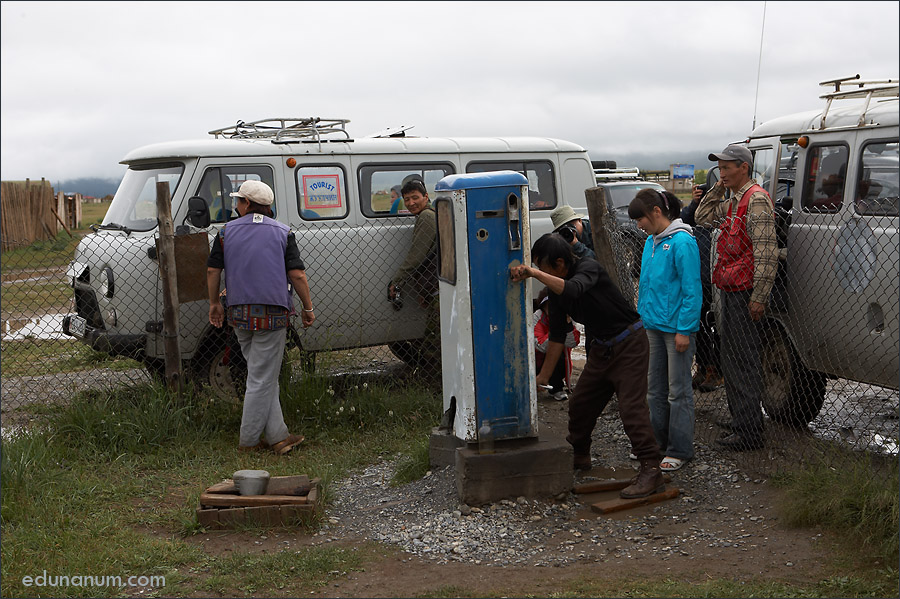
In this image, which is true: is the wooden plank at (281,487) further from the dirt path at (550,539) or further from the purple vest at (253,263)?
the purple vest at (253,263)

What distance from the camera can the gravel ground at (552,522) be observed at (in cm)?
457

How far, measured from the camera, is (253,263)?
20.1 feet

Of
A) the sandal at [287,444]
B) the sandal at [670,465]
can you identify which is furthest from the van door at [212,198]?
the sandal at [670,465]

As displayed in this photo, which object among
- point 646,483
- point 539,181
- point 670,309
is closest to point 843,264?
point 670,309

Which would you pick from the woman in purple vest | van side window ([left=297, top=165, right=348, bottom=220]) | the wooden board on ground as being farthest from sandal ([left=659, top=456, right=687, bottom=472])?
van side window ([left=297, top=165, right=348, bottom=220])

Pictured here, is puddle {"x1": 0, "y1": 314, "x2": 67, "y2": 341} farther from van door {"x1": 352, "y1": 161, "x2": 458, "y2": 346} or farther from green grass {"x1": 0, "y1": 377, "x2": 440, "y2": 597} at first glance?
van door {"x1": 352, "y1": 161, "x2": 458, "y2": 346}

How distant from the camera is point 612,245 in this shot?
6.68 meters

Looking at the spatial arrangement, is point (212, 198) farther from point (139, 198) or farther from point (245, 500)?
point (245, 500)

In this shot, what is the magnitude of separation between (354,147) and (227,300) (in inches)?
90.4

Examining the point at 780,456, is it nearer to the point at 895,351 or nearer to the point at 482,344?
the point at 895,351

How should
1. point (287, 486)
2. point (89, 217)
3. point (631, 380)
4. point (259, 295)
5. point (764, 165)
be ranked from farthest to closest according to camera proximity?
point (89, 217) → point (764, 165) → point (259, 295) → point (631, 380) → point (287, 486)

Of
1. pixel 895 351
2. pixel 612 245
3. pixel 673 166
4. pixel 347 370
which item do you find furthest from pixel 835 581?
pixel 673 166

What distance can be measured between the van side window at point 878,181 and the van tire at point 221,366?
493cm

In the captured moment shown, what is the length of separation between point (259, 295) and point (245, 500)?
1664 millimetres
